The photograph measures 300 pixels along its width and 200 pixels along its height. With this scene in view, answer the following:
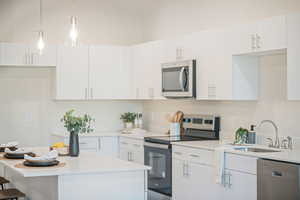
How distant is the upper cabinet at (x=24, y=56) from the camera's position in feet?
22.6

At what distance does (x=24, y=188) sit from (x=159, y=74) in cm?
245

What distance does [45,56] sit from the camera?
703 centimetres

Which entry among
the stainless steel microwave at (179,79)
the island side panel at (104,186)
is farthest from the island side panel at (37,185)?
the stainless steel microwave at (179,79)

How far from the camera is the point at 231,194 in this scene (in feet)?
16.0

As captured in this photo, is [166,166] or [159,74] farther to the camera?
[159,74]

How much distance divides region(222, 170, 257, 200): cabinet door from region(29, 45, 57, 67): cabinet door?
3290mm

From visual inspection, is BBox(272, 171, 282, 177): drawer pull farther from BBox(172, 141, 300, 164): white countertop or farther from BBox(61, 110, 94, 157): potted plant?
BBox(61, 110, 94, 157): potted plant

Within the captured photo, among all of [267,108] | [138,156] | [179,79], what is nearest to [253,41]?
[267,108]

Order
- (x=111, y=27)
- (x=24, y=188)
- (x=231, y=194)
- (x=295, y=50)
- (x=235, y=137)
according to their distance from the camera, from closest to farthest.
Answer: (x=295, y=50) → (x=231, y=194) → (x=24, y=188) → (x=235, y=137) → (x=111, y=27)

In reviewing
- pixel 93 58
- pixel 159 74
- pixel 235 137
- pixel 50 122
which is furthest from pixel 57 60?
pixel 235 137

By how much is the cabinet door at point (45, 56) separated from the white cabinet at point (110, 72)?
0.53 meters

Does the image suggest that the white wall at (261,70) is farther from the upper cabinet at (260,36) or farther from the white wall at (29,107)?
the white wall at (29,107)

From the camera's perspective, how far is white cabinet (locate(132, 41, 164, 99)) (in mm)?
6742

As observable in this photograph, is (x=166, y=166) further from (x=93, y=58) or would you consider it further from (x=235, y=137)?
(x=93, y=58)
